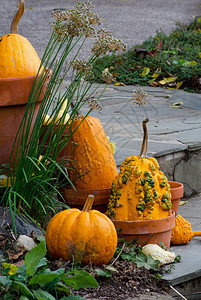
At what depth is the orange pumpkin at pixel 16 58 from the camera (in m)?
2.63

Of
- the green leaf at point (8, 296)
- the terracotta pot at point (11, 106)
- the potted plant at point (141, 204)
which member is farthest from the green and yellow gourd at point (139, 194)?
the green leaf at point (8, 296)

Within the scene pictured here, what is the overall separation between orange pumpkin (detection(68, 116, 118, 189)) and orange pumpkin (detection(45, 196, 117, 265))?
0.51 m

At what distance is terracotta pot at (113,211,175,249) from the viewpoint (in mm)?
2436

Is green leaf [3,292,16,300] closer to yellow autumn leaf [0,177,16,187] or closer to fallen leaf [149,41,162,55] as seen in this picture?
yellow autumn leaf [0,177,16,187]

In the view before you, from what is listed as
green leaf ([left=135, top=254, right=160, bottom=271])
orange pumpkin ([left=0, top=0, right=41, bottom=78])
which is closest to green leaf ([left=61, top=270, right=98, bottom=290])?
green leaf ([left=135, top=254, right=160, bottom=271])

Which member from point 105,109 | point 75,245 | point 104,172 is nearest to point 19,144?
point 104,172

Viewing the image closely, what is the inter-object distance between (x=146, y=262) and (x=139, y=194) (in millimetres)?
340

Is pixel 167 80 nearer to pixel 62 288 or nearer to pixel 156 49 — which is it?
pixel 156 49

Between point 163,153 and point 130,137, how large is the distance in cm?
49

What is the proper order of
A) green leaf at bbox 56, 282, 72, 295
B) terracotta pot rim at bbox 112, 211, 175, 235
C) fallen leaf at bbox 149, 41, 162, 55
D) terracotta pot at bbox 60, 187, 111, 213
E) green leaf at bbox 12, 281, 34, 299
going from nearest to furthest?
1. green leaf at bbox 12, 281, 34, 299
2. green leaf at bbox 56, 282, 72, 295
3. terracotta pot rim at bbox 112, 211, 175, 235
4. terracotta pot at bbox 60, 187, 111, 213
5. fallen leaf at bbox 149, 41, 162, 55

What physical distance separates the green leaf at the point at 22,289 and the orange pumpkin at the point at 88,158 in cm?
99

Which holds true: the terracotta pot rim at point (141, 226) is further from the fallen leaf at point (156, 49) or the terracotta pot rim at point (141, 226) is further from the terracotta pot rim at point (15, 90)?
the fallen leaf at point (156, 49)

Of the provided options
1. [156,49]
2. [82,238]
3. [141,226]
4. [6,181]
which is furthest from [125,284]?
[156,49]

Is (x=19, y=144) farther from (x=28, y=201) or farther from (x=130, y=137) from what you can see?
(x=130, y=137)
